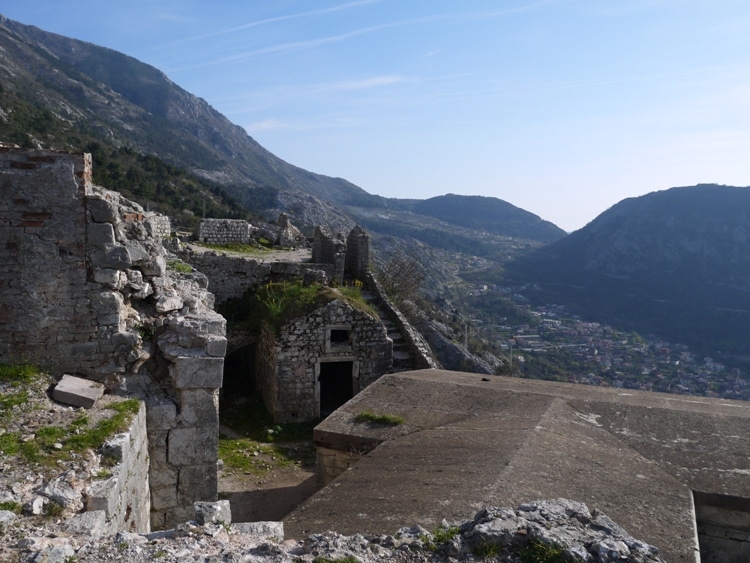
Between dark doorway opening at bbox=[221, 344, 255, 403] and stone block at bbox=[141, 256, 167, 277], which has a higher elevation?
stone block at bbox=[141, 256, 167, 277]

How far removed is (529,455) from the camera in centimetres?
578

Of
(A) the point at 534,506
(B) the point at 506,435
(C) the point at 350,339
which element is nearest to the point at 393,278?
(C) the point at 350,339

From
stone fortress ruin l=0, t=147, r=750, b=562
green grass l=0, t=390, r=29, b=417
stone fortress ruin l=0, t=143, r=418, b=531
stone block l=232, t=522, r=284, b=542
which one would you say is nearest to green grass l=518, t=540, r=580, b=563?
stone fortress ruin l=0, t=147, r=750, b=562

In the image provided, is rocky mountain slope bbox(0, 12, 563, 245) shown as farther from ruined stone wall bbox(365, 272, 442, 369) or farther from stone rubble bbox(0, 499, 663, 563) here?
stone rubble bbox(0, 499, 663, 563)

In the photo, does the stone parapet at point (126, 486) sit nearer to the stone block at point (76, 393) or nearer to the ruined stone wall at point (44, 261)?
the stone block at point (76, 393)

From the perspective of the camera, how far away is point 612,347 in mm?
38125

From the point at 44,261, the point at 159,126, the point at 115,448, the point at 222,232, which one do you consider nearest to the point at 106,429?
the point at 115,448

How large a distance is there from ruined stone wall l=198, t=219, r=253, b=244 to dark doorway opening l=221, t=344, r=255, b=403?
7832mm

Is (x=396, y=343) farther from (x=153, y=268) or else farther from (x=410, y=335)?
(x=153, y=268)

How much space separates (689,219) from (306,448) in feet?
167

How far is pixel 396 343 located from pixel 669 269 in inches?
1688

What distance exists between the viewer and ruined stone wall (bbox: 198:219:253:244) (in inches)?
950

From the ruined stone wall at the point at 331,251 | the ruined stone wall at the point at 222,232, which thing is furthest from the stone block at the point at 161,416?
the ruined stone wall at the point at 222,232

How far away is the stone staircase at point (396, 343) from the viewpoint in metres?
15.3
